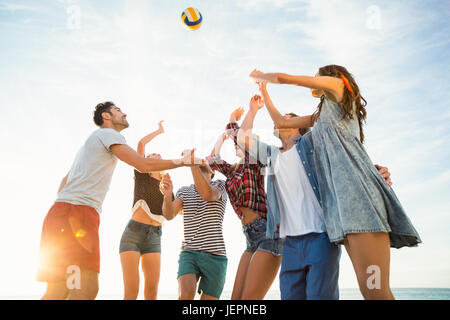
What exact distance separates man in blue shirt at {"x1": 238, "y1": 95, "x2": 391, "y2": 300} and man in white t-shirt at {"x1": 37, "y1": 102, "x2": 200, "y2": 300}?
1226mm

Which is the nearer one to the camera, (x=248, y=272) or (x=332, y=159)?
(x=332, y=159)

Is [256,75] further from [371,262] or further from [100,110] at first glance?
[100,110]

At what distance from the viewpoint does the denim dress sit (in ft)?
9.15

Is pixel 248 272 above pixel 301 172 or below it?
below

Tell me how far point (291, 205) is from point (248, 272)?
103cm

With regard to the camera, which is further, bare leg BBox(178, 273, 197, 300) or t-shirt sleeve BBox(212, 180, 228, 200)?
t-shirt sleeve BBox(212, 180, 228, 200)

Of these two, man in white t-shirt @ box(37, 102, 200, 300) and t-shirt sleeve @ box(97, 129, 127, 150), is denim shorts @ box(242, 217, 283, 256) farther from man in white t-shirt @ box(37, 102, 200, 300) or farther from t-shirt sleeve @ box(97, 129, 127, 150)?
t-shirt sleeve @ box(97, 129, 127, 150)

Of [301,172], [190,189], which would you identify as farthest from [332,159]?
[190,189]

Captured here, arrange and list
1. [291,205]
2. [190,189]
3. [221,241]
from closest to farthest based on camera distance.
Result: [291,205]
[221,241]
[190,189]

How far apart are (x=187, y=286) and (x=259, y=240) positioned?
4.37 ft

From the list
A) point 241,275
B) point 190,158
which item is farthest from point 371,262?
point 190,158

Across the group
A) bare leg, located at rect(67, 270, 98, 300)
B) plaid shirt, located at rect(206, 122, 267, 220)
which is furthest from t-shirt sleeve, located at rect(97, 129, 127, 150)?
bare leg, located at rect(67, 270, 98, 300)
